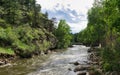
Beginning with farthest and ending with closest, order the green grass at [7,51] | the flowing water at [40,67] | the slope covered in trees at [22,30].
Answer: the slope covered in trees at [22,30]
the green grass at [7,51]
the flowing water at [40,67]

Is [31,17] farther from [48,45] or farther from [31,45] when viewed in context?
[31,45]

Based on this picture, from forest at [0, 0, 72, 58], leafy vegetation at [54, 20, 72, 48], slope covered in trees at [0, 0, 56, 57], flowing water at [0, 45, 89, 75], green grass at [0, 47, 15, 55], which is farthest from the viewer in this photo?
leafy vegetation at [54, 20, 72, 48]

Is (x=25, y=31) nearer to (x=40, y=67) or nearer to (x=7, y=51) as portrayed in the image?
(x=7, y=51)

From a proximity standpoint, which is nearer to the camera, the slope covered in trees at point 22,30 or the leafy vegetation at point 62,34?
the slope covered in trees at point 22,30

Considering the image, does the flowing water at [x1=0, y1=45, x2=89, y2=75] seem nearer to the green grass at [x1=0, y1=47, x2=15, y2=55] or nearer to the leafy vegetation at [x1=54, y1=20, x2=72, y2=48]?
the green grass at [x1=0, y1=47, x2=15, y2=55]

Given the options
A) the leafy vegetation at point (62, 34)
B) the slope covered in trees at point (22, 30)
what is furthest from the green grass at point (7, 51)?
the leafy vegetation at point (62, 34)

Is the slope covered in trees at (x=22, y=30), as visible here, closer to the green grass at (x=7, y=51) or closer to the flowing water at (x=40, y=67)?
the green grass at (x=7, y=51)

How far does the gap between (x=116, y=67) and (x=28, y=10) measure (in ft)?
271

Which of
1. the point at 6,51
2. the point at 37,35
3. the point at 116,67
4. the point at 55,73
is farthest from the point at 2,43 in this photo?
the point at 116,67

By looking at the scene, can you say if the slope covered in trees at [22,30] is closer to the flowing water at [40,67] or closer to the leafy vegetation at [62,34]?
the leafy vegetation at [62,34]

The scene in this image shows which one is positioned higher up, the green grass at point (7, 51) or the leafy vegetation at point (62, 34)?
the green grass at point (7, 51)

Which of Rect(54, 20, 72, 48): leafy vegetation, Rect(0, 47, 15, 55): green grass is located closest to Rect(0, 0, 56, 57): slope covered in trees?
Rect(0, 47, 15, 55): green grass

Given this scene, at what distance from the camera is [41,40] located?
283ft

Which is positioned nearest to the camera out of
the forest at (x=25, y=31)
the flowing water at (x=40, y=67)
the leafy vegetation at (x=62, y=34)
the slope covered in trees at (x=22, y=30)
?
the flowing water at (x=40, y=67)
